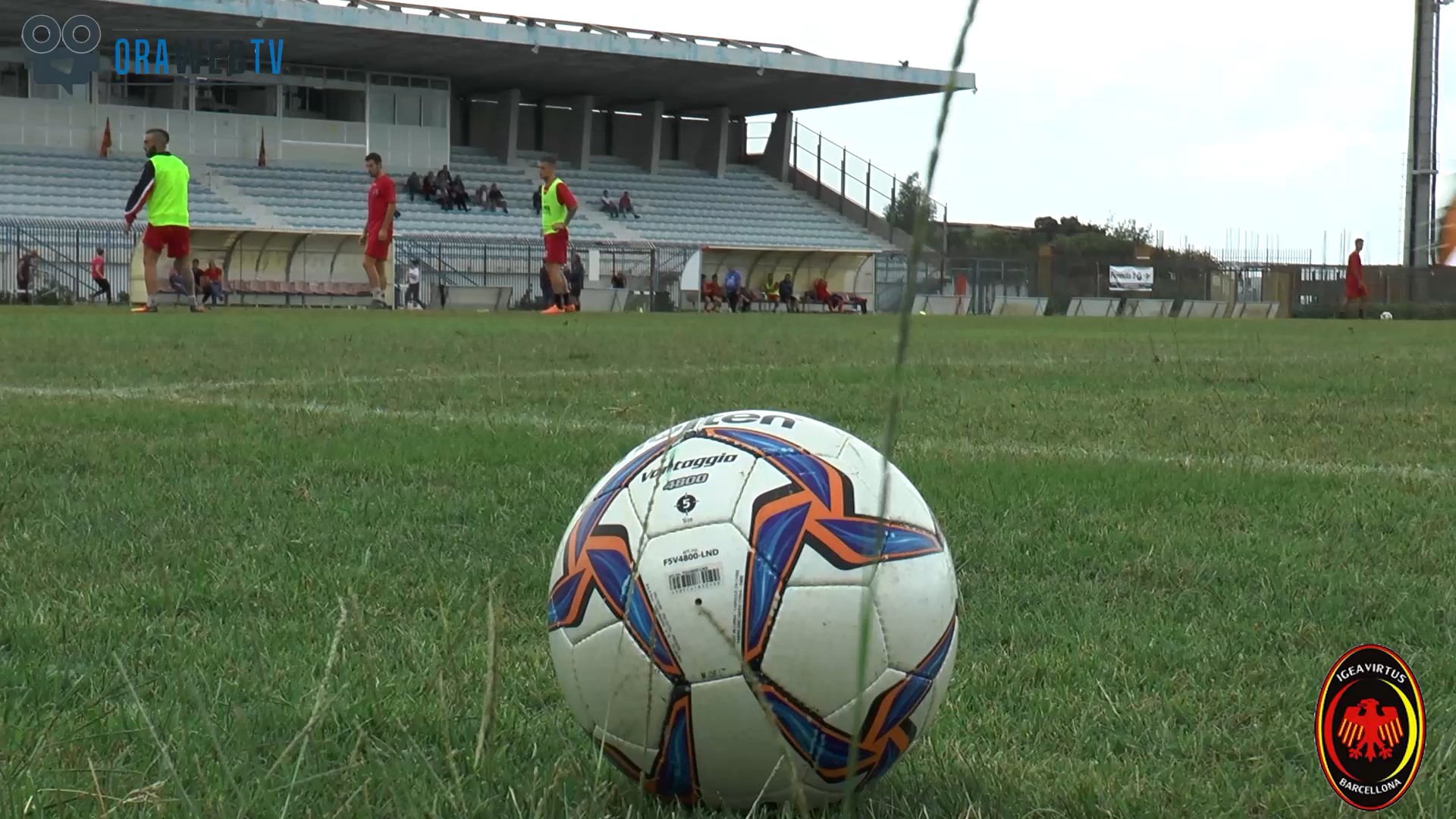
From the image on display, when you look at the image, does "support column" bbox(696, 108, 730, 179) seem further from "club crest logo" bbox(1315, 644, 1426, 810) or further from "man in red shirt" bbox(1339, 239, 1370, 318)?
"club crest logo" bbox(1315, 644, 1426, 810)

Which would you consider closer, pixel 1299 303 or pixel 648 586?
pixel 648 586

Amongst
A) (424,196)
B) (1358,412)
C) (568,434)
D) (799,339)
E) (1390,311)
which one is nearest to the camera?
(568,434)

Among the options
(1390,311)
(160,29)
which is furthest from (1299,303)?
(160,29)

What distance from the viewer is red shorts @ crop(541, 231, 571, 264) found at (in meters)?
21.0

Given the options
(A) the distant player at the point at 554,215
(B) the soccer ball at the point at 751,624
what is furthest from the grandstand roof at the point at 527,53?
(B) the soccer ball at the point at 751,624

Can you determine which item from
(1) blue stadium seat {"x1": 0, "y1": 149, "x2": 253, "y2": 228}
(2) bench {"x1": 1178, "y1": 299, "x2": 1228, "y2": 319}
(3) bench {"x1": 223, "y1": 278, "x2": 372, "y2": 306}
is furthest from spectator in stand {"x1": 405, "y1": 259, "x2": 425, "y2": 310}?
(2) bench {"x1": 1178, "y1": 299, "x2": 1228, "y2": 319}

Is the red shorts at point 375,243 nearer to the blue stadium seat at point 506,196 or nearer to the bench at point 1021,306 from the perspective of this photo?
the blue stadium seat at point 506,196

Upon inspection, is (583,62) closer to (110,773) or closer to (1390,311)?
(1390,311)

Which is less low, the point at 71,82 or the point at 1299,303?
the point at 71,82

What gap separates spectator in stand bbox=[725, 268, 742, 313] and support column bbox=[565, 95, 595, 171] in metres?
10.7

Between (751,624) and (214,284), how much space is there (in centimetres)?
3320

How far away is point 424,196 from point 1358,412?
38.6m

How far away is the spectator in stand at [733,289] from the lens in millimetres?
40688

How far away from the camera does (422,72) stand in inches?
1857
